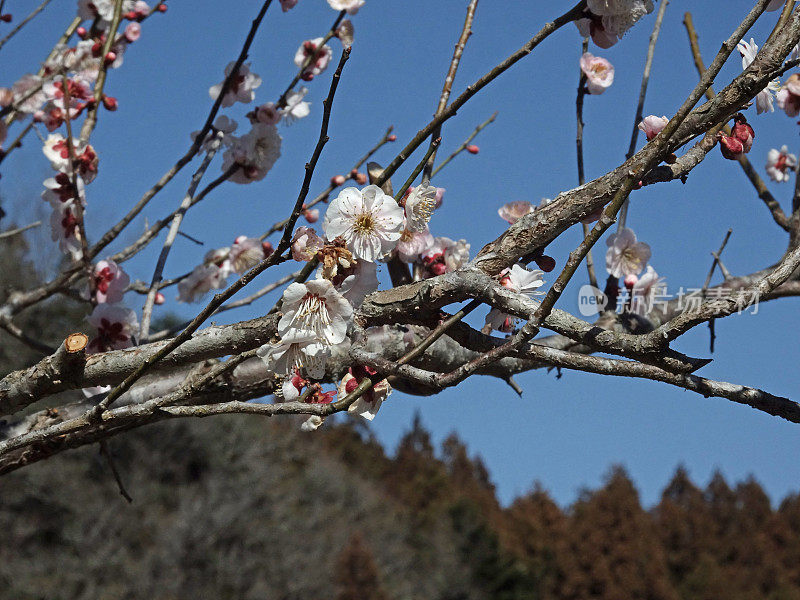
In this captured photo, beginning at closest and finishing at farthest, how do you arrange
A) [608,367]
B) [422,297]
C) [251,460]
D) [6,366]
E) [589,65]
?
[608,367] → [422,297] → [589,65] → [6,366] → [251,460]

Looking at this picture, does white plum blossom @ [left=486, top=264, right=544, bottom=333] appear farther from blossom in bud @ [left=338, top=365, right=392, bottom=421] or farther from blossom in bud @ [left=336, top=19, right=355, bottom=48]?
blossom in bud @ [left=336, top=19, right=355, bottom=48]

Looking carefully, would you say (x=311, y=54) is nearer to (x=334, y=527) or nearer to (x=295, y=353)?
(x=295, y=353)

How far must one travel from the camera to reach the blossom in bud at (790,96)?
229 cm

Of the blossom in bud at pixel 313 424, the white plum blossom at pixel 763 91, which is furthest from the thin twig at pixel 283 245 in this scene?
the white plum blossom at pixel 763 91

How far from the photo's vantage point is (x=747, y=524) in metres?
21.0

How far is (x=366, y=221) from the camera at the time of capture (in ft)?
4.21

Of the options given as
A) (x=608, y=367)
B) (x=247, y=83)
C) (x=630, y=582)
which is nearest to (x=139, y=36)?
(x=247, y=83)

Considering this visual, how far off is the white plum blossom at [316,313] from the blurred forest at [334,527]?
28.1ft

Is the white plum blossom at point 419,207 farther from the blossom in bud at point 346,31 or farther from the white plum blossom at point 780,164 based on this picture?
the white plum blossom at point 780,164

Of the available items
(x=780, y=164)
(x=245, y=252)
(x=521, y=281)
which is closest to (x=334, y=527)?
(x=780, y=164)

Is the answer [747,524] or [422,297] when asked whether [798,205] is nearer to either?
[422,297]

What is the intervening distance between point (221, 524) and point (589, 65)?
38.4ft

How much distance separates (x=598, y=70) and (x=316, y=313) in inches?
50.0

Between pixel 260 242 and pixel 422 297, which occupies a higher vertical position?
pixel 260 242
